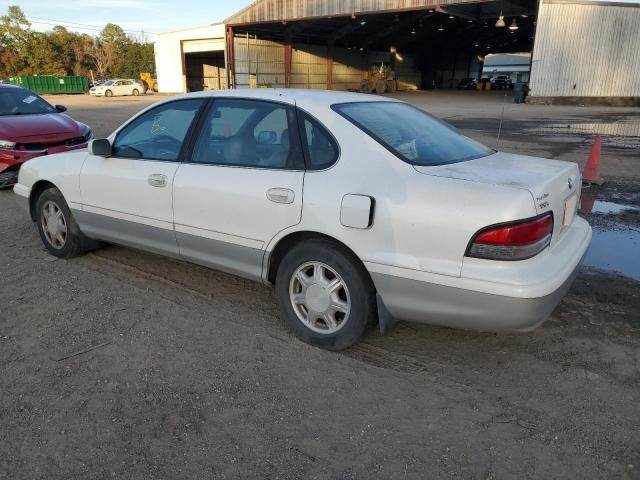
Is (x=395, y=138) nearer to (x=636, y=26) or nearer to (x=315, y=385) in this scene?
(x=315, y=385)

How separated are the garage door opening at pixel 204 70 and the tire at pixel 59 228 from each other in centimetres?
4297

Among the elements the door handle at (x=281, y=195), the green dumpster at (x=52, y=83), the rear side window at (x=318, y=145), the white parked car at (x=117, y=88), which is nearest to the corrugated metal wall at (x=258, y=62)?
the white parked car at (x=117, y=88)

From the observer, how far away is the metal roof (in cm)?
3064

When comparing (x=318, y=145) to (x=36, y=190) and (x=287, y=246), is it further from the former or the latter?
(x=36, y=190)

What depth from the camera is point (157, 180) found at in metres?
3.99

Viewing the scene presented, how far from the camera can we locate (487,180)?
9.53ft

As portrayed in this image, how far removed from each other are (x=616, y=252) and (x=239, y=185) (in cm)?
399

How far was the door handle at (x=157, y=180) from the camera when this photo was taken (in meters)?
3.95

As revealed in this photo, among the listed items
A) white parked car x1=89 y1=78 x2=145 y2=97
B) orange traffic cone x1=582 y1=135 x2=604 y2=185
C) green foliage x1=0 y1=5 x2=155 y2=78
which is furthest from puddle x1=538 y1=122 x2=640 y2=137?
green foliage x1=0 y1=5 x2=155 y2=78

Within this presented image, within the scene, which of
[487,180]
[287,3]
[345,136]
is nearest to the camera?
[487,180]

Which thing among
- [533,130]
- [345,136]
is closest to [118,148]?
[345,136]

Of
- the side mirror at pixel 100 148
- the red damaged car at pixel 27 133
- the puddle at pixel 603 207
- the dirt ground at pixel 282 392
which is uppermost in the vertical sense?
the side mirror at pixel 100 148

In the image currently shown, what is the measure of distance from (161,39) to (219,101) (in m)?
45.1

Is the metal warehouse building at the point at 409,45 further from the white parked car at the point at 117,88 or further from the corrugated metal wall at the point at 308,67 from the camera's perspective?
the white parked car at the point at 117,88
